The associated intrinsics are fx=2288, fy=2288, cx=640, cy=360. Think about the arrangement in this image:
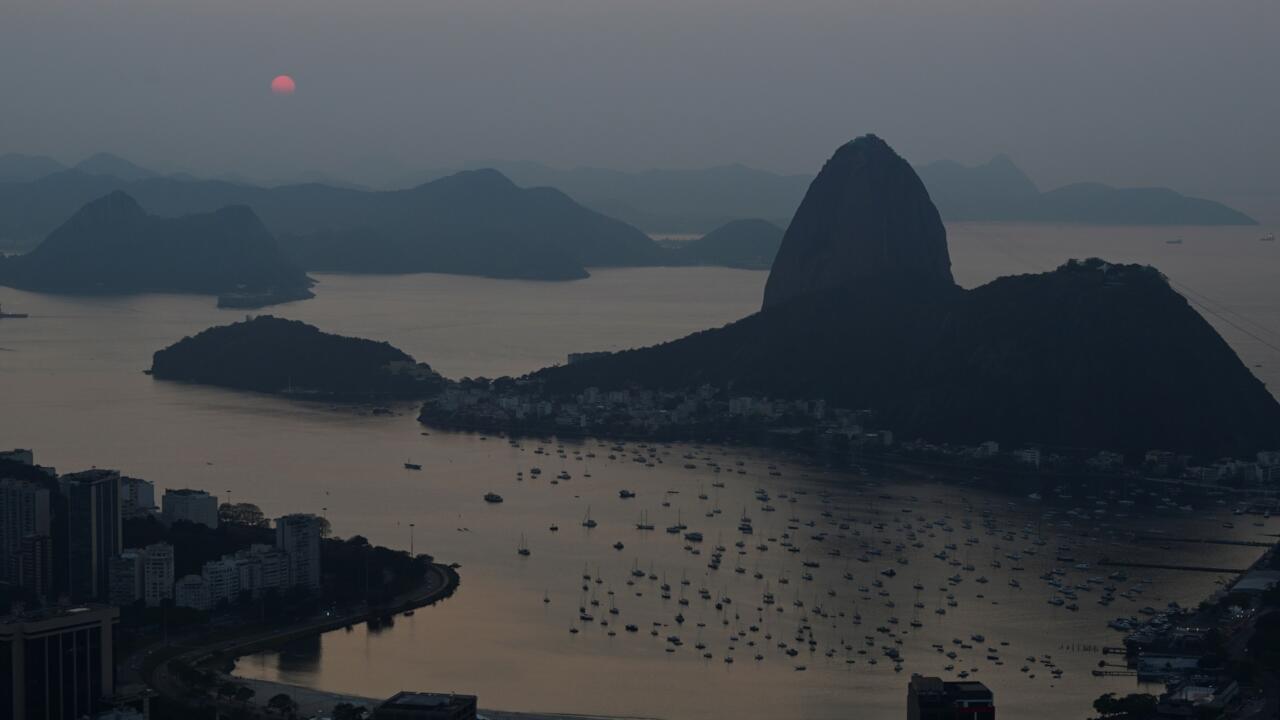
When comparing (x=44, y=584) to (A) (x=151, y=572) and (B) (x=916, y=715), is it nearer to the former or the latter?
(A) (x=151, y=572)

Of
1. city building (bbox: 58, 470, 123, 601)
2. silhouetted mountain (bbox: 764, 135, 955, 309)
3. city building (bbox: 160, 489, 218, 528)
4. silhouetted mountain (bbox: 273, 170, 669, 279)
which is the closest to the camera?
city building (bbox: 58, 470, 123, 601)

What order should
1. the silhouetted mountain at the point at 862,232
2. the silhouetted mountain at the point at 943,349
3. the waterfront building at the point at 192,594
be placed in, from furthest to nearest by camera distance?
the silhouetted mountain at the point at 862,232 < the silhouetted mountain at the point at 943,349 < the waterfront building at the point at 192,594

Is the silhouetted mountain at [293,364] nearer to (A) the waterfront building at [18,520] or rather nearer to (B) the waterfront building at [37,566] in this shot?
(A) the waterfront building at [18,520]

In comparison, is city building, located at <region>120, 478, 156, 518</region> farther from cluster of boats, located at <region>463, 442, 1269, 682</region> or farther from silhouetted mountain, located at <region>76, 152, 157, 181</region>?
silhouetted mountain, located at <region>76, 152, 157, 181</region>

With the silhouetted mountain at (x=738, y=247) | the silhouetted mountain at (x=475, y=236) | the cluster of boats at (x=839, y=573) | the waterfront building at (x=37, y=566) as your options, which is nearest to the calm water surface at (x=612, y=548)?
the cluster of boats at (x=839, y=573)

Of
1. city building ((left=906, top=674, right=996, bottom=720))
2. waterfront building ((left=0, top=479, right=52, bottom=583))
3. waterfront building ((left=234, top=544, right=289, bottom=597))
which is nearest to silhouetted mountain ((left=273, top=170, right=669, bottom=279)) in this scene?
waterfront building ((left=0, top=479, right=52, bottom=583))

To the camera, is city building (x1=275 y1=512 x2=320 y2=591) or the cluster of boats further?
city building (x1=275 y1=512 x2=320 y2=591)
